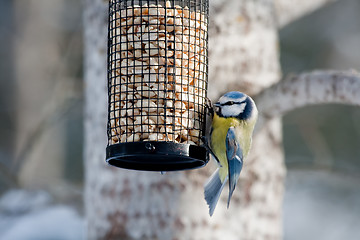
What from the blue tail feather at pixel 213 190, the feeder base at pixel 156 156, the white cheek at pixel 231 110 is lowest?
the blue tail feather at pixel 213 190

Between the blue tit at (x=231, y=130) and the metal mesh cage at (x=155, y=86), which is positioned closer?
the metal mesh cage at (x=155, y=86)

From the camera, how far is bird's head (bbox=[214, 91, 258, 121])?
2.83 m

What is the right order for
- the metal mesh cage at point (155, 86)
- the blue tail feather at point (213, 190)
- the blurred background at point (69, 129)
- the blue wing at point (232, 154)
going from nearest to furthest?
1. the metal mesh cage at point (155, 86)
2. the blue wing at point (232, 154)
3. the blue tail feather at point (213, 190)
4. the blurred background at point (69, 129)

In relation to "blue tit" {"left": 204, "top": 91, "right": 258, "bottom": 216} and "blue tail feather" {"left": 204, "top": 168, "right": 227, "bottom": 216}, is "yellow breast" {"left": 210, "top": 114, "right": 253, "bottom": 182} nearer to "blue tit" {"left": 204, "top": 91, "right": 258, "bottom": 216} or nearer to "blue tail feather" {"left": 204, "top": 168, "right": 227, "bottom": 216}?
"blue tit" {"left": 204, "top": 91, "right": 258, "bottom": 216}

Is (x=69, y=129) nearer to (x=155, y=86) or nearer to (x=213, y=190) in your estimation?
(x=213, y=190)

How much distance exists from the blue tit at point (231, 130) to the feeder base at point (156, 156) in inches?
3.7

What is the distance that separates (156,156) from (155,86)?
0.97ft

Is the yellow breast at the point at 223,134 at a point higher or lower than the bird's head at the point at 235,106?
lower

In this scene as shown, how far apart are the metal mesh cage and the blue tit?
0.08 meters

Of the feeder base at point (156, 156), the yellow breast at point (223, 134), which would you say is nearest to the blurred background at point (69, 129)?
the yellow breast at point (223, 134)

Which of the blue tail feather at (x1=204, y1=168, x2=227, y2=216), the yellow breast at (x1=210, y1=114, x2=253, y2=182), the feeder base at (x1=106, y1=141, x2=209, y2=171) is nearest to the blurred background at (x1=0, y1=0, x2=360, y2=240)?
the blue tail feather at (x1=204, y1=168, x2=227, y2=216)

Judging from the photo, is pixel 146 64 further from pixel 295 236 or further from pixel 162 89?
pixel 295 236

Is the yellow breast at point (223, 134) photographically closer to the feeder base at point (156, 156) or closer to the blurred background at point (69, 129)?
the feeder base at point (156, 156)

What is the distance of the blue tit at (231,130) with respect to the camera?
9.21ft
